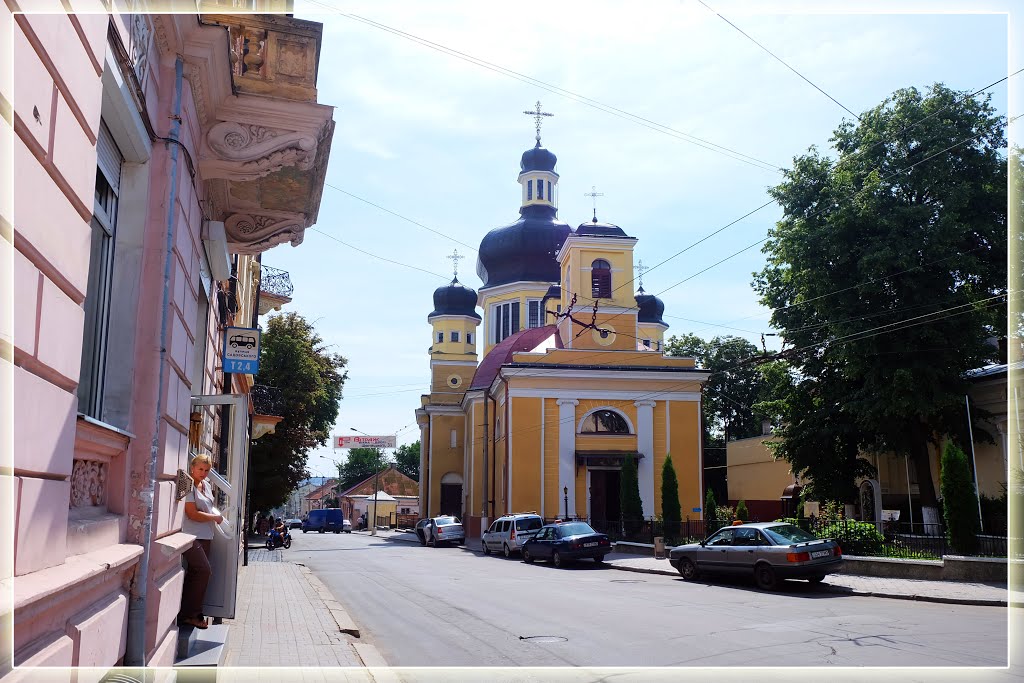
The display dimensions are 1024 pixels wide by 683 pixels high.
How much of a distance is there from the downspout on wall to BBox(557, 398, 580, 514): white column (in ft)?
114

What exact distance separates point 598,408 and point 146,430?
36058 millimetres

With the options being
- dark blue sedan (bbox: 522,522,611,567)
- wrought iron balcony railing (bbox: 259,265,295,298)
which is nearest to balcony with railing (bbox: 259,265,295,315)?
wrought iron balcony railing (bbox: 259,265,295,298)

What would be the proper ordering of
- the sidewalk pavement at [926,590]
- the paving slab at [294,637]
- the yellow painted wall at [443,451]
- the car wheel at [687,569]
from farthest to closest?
the yellow painted wall at [443,451] < the car wheel at [687,569] < the sidewalk pavement at [926,590] < the paving slab at [294,637]

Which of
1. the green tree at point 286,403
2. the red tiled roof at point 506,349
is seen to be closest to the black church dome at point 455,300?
the red tiled roof at point 506,349

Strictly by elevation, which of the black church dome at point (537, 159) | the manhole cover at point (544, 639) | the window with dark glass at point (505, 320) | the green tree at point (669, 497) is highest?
the black church dome at point (537, 159)

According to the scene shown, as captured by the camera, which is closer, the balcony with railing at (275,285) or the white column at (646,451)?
the balcony with railing at (275,285)

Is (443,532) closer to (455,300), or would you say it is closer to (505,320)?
(505,320)

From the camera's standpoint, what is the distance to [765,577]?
1673 centimetres

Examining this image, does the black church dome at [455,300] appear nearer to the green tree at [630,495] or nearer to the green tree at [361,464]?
the green tree at [630,495]

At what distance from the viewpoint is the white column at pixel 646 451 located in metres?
40.2

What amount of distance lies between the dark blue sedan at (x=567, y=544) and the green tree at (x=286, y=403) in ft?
35.1

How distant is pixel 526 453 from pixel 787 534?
77.8ft

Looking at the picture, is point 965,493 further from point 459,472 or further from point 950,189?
point 459,472

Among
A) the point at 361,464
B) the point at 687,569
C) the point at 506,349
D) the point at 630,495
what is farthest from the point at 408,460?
the point at 687,569
